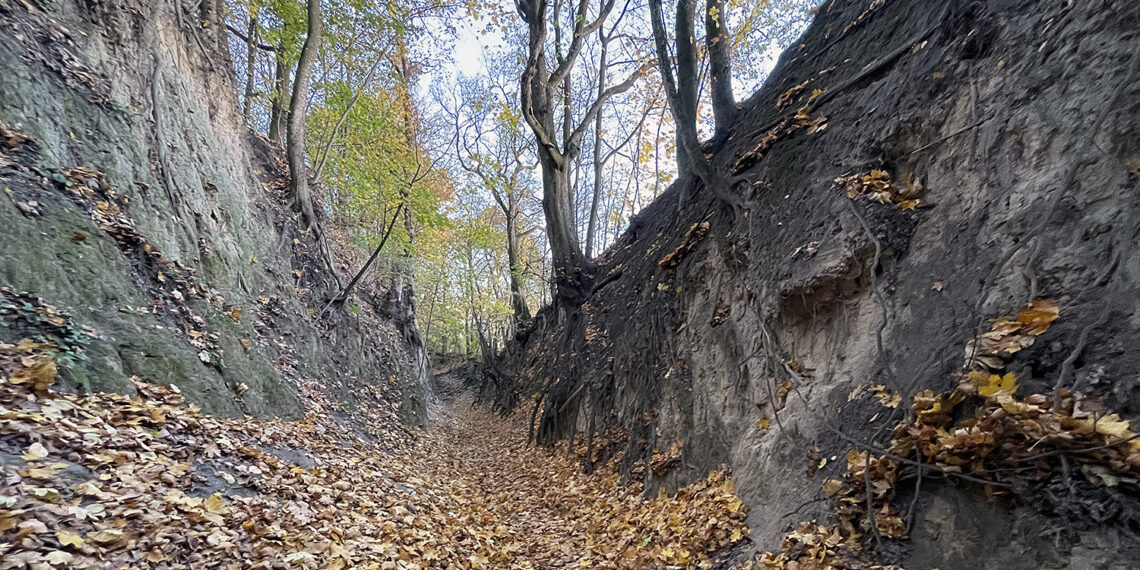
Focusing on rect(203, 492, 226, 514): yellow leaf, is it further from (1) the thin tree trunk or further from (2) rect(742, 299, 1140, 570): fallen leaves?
(1) the thin tree trunk

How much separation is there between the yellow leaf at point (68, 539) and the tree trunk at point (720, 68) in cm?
792

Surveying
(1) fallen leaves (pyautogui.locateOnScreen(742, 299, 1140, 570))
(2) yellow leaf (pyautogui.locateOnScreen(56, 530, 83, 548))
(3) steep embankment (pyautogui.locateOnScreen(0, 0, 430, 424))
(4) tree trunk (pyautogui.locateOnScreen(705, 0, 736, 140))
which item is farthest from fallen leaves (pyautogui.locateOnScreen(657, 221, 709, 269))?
(2) yellow leaf (pyautogui.locateOnScreen(56, 530, 83, 548))

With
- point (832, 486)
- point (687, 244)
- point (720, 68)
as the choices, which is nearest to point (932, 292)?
point (832, 486)

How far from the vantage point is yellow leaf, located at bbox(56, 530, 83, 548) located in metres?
2.19

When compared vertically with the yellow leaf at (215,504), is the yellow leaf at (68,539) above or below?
above

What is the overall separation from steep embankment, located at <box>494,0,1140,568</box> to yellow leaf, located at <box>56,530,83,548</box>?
13.9 ft

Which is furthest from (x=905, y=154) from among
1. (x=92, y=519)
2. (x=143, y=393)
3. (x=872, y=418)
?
(x=143, y=393)

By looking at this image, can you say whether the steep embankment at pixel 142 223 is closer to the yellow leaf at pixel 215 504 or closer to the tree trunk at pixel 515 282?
the yellow leaf at pixel 215 504

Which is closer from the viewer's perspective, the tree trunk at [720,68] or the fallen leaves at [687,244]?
the fallen leaves at [687,244]

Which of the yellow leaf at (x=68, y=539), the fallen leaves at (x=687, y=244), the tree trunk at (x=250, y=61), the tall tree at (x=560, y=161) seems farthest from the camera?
the tree trunk at (x=250, y=61)

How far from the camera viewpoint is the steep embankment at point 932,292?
2160 millimetres

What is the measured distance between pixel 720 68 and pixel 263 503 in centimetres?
819

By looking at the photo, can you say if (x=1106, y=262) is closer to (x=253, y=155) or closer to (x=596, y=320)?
(x=596, y=320)

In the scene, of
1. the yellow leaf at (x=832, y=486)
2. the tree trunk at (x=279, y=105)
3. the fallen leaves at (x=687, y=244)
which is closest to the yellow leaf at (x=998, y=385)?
the yellow leaf at (x=832, y=486)
